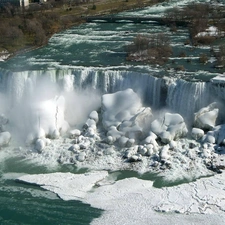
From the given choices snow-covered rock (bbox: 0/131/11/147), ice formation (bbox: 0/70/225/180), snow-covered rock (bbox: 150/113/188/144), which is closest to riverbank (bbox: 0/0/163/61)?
ice formation (bbox: 0/70/225/180)

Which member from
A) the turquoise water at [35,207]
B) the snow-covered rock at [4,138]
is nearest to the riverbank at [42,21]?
the snow-covered rock at [4,138]

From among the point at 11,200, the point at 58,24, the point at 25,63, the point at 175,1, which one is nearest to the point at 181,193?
the point at 11,200

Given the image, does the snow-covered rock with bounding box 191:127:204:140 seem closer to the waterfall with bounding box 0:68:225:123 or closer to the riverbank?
the waterfall with bounding box 0:68:225:123

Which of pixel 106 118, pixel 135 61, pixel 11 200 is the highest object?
pixel 135 61

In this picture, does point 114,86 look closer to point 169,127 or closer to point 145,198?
point 169,127

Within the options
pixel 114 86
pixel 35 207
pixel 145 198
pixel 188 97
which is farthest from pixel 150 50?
pixel 35 207

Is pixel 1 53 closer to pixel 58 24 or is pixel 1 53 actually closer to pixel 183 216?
pixel 58 24
